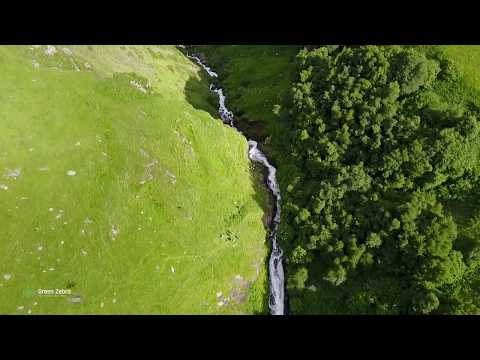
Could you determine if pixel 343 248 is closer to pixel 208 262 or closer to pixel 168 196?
pixel 208 262

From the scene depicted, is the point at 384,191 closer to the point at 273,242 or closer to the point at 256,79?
the point at 273,242

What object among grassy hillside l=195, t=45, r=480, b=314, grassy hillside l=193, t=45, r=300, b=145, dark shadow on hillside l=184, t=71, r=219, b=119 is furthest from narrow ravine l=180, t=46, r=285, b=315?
grassy hillside l=193, t=45, r=300, b=145

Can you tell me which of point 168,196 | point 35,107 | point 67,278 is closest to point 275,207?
point 168,196

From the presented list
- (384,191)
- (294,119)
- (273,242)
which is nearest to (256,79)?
(294,119)

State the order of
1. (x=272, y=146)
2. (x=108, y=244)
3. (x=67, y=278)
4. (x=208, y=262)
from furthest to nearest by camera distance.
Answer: (x=272, y=146) → (x=208, y=262) → (x=108, y=244) → (x=67, y=278)

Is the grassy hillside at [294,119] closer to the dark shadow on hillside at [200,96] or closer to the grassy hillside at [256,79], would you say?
the grassy hillside at [256,79]

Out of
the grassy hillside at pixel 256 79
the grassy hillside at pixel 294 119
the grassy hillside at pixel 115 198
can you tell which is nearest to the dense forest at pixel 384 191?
the grassy hillside at pixel 294 119
